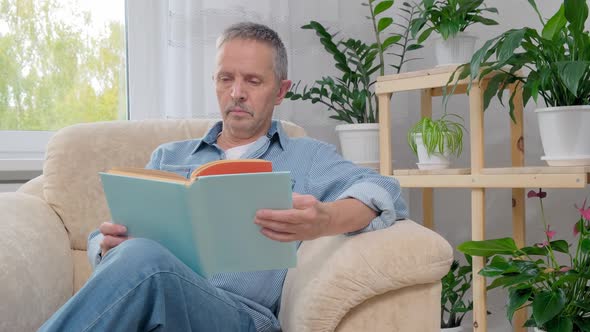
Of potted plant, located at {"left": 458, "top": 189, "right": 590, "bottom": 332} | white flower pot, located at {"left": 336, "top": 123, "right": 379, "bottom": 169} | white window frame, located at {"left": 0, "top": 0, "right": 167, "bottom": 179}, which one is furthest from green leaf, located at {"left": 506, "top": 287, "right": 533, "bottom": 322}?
white window frame, located at {"left": 0, "top": 0, "right": 167, "bottom": 179}

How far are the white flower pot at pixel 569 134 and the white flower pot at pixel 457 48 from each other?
15.5 inches

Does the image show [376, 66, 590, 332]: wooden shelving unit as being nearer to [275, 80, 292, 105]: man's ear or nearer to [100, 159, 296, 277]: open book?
[275, 80, 292, 105]: man's ear

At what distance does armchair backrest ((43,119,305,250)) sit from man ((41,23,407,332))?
0.58 feet

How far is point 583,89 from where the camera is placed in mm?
1749

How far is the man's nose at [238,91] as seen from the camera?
1534mm

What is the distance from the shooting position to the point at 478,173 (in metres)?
1.99

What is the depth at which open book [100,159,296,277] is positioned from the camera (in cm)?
98

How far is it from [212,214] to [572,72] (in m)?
1.02

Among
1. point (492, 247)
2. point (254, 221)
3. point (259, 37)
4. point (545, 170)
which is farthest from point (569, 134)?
point (254, 221)

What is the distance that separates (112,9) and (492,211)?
1612 millimetres

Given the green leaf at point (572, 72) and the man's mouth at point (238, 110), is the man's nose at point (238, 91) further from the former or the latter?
the green leaf at point (572, 72)

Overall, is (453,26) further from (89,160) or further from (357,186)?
(89,160)

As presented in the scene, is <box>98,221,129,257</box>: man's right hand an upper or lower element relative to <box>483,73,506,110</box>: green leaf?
lower

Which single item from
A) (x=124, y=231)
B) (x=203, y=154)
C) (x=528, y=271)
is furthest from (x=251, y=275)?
(x=528, y=271)
